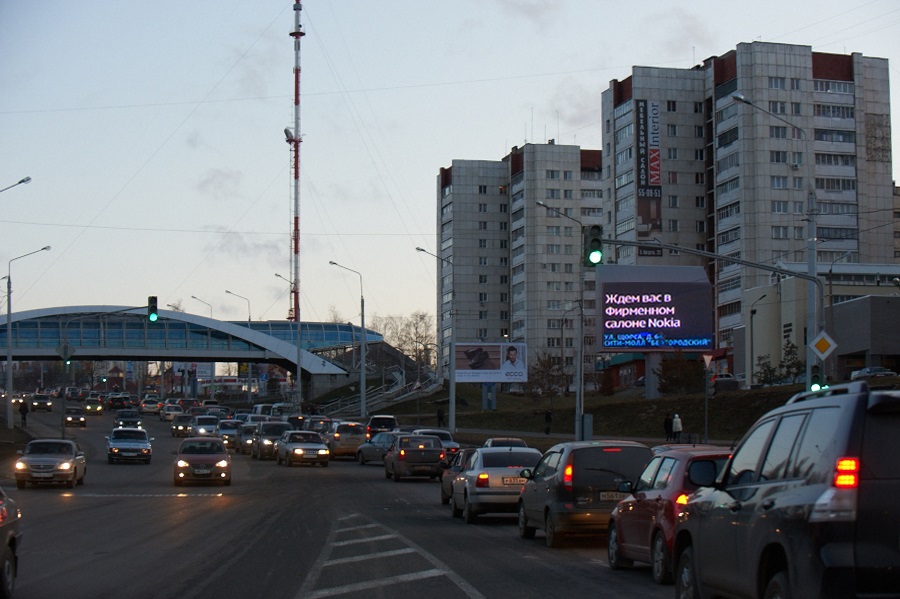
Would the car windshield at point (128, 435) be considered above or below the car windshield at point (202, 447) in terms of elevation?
below

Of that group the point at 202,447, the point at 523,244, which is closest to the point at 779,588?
the point at 202,447

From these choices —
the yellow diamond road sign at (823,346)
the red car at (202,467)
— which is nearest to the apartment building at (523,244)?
the red car at (202,467)

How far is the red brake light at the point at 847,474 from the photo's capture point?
22.7 ft

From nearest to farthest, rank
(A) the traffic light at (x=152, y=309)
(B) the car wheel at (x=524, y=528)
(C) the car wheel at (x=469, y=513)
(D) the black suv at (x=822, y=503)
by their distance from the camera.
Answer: (D) the black suv at (x=822, y=503)
(B) the car wheel at (x=524, y=528)
(C) the car wheel at (x=469, y=513)
(A) the traffic light at (x=152, y=309)

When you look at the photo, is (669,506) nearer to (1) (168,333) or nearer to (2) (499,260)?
(1) (168,333)

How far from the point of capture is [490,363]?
83688 millimetres

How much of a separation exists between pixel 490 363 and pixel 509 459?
6130cm

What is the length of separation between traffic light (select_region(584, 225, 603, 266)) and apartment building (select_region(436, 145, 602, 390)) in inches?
4197

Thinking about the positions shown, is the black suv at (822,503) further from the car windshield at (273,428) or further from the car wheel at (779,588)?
the car windshield at (273,428)

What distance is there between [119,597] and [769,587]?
727cm

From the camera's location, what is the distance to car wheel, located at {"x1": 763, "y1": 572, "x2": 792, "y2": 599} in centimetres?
732

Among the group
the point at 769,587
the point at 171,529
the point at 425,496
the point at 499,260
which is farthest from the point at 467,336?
the point at 769,587

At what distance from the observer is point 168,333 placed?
120125mm

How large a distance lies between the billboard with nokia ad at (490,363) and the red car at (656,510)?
68711 millimetres
